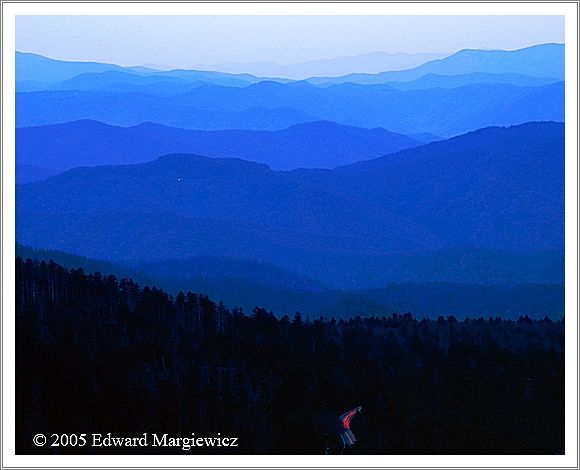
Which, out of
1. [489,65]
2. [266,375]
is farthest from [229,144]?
[489,65]

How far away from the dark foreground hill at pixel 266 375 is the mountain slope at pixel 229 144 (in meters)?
1.10

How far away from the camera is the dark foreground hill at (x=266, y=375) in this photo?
22.0 feet

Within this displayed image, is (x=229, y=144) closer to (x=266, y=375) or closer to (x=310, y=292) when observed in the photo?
(x=310, y=292)

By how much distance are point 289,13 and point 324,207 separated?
5.57 feet

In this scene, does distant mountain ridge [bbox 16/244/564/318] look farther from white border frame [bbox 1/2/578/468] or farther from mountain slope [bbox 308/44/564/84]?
mountain slope [bbox 308/44/564/84]

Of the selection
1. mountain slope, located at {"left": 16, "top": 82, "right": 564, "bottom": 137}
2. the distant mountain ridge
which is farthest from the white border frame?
mountain slope, located at {"left": 16, "top": 82, "right": 564, "bottom": 137}

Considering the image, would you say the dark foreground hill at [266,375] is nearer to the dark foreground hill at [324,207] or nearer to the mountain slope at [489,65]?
the dark foreground hill at [324,207]

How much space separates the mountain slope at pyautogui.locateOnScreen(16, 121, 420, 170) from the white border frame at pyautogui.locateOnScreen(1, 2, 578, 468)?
26.3 inches

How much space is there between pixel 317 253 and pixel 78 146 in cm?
227

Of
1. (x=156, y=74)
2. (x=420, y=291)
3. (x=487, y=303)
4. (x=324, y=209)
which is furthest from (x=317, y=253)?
(x=156, y=74)

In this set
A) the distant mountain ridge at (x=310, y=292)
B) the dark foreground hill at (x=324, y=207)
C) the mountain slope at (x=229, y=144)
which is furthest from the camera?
the mountain slope at (x=229, y=144)

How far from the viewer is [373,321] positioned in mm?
7016

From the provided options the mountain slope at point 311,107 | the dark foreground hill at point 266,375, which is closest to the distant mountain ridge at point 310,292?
the dark foreground hill at point 266,375

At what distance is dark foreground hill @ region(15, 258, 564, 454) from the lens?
672cm
